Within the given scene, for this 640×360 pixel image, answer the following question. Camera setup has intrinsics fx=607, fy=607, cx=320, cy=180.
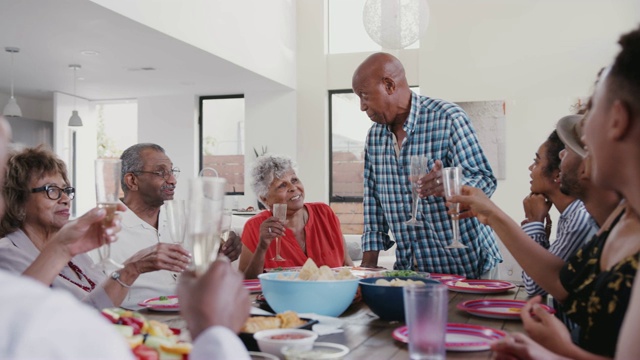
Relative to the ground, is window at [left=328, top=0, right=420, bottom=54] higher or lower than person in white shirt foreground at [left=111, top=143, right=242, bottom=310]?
higher

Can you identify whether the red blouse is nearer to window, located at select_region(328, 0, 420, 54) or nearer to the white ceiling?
the white ceiling

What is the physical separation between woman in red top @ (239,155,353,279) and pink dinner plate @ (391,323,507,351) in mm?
1682

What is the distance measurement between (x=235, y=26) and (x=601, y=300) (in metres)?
6.46

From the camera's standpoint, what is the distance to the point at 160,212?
286 cm

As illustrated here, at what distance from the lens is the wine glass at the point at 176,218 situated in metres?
1.67

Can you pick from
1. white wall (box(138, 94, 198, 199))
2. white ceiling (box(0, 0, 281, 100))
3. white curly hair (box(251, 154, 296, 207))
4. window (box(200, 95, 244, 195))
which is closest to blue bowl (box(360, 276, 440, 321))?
white curly hair (box(251, 154, 296, 207))

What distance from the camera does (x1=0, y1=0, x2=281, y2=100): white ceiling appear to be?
541cm

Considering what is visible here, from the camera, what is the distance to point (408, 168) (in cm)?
296

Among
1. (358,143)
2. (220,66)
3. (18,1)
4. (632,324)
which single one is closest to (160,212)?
(632,324)

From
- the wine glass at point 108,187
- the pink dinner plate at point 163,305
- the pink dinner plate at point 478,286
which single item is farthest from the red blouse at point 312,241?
the wine glass at point 108,187

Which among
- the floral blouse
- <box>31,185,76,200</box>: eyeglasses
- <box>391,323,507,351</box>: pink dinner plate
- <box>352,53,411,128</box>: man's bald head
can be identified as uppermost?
<box>352,53,411,128</box>: man's bald head

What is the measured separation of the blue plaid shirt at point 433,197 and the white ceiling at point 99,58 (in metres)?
3.19

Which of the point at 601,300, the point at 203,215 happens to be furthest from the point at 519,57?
the point at 203,215

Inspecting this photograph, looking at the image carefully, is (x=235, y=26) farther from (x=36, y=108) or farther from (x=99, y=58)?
(x=36, y=108)
